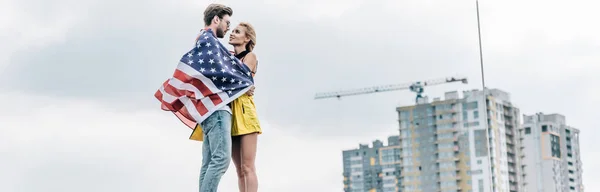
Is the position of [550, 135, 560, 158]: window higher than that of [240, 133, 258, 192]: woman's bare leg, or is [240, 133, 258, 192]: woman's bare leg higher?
[550, 135, 560, 158]: window

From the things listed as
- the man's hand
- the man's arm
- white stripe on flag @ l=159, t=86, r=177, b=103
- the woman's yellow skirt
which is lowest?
the woman's yellow skirt

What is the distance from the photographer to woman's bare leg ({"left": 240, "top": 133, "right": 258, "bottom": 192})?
610cm

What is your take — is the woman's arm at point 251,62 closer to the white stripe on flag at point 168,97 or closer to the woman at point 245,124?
the woman at point 245,124

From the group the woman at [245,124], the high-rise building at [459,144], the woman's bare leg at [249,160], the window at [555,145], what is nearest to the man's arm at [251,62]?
the woman at [245,124]

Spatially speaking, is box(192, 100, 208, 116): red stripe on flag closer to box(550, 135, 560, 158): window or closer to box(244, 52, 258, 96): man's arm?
box(244, 52, 258, 96): man's arm

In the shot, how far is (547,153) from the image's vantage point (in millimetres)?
131000

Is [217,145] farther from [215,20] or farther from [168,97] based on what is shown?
[215,20]

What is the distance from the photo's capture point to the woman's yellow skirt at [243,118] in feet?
19.8

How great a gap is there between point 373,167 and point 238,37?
Result: 5413 inches

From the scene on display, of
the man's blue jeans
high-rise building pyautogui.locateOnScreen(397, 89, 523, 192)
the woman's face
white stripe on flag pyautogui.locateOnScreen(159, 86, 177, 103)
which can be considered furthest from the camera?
high-rise building pyautogui.locateOnScreen(397, 89, 523, 192)

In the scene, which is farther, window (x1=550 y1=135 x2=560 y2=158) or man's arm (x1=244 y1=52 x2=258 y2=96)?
window (x1=550 y1=135 x2=560 y2=158)

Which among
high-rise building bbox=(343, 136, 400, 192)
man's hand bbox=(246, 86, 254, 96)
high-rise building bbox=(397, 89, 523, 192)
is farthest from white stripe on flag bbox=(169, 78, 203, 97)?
high-rise building bbox=(343, 136, 400, 192)

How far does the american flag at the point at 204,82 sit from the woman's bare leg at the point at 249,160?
285 mm

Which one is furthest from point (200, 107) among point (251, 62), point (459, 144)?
point (459, 144)
